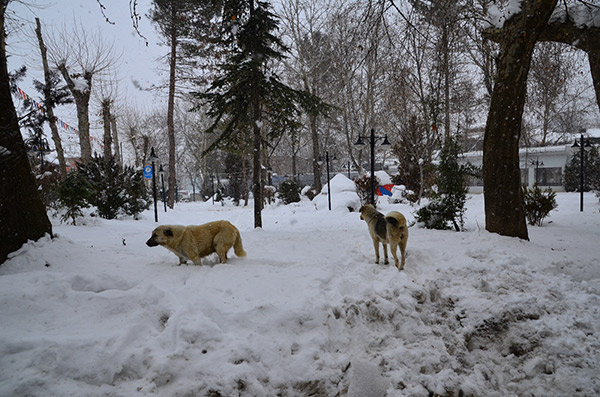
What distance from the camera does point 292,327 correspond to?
311cm

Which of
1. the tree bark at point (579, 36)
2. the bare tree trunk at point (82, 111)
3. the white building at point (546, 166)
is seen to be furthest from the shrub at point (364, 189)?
the bare tree trunk at point (82, 111)

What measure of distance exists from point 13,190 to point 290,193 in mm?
19336

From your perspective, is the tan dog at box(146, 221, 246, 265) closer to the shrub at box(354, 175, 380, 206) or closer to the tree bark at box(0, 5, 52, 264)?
the tree bark at box(0, 5, 52, 264)

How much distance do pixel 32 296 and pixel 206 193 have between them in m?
38.4

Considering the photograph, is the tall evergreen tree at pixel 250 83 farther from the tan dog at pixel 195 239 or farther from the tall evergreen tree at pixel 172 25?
the tall evergreen tree at pixel 172 25

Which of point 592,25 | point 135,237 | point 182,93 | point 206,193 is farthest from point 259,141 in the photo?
point 206,193

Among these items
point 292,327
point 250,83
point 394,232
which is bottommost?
point 292,327

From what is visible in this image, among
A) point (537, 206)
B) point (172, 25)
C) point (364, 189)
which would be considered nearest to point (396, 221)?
point (537, 206)

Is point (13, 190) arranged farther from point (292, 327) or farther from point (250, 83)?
point (250, 83)

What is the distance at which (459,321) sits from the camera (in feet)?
12.2

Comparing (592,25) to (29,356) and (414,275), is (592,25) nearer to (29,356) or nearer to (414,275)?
(414,275)

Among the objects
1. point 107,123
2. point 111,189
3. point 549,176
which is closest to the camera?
point 111,189

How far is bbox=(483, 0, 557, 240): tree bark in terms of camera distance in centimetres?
593

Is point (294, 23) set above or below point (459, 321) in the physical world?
above
